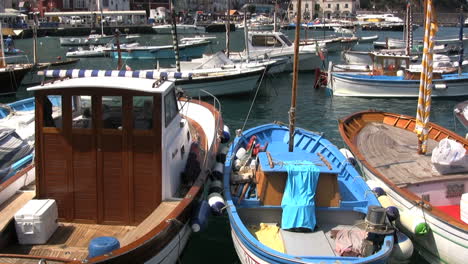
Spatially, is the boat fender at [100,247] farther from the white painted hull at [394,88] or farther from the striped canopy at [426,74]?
the white painted hull at [394,88]

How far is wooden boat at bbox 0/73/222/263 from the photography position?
782cm

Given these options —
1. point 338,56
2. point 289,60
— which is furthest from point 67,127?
point 338,56

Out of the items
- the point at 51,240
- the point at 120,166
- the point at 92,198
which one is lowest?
the point at 51,240

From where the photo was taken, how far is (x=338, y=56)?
45000 mm

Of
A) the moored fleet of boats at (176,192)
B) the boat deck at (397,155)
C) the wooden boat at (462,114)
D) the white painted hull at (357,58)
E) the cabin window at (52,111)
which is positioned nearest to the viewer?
the moored fleet of boats at (176,192)

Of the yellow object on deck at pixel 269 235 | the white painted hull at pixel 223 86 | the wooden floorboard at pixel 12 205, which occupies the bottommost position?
the yellow object on deck at pixel 269 235

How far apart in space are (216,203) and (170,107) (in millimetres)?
2143

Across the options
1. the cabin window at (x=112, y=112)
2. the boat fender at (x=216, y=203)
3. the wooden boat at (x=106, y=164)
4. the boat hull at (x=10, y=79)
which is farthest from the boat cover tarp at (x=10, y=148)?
the boat hull at (x=10, y=79)

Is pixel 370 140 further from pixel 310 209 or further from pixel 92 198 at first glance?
pixel 92 198

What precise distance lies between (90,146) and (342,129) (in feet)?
26.0

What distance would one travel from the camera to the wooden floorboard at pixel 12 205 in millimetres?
7616

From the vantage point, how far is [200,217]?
28.7 feet

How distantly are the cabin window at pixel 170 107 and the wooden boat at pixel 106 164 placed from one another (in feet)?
0.09

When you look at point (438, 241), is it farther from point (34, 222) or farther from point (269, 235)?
point (34, 222)
